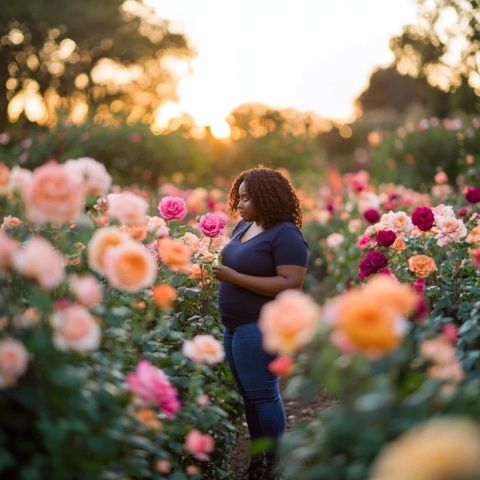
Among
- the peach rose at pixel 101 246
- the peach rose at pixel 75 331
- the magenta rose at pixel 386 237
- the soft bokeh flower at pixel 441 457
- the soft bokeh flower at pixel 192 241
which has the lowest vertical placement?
the soft bokeh flower at pixel 441 457

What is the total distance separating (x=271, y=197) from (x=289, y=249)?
326 mm

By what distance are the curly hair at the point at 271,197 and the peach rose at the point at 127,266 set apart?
1527 mm

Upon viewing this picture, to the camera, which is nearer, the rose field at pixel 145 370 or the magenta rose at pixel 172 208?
the rose field at pixel 145 370

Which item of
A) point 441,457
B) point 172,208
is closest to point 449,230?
point 172,208

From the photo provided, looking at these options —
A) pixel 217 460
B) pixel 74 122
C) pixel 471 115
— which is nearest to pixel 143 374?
pixel 217 460

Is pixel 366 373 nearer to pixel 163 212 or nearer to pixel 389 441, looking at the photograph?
pixel 389 441

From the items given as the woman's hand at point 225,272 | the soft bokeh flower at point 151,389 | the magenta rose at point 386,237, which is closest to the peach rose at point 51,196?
the soft bokeh flower at point 151,389

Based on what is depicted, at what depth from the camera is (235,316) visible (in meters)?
3.46

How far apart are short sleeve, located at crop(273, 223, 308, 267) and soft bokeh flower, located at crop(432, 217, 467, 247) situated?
0.83 m

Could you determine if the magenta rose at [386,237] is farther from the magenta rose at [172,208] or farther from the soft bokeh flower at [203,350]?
the soft bokeh flower at [203,350]

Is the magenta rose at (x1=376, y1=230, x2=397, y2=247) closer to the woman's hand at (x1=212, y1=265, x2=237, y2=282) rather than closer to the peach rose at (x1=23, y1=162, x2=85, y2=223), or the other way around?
the woman's hand at (x1=212, y1=265, x2=237, y2=282)

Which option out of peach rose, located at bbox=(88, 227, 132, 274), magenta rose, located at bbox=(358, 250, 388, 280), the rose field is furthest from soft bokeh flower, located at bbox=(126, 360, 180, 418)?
magenta rose, located at bbox=(358, 250, 388, 280)

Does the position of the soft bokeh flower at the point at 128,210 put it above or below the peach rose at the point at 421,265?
below

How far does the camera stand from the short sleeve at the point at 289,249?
11.0 ft
